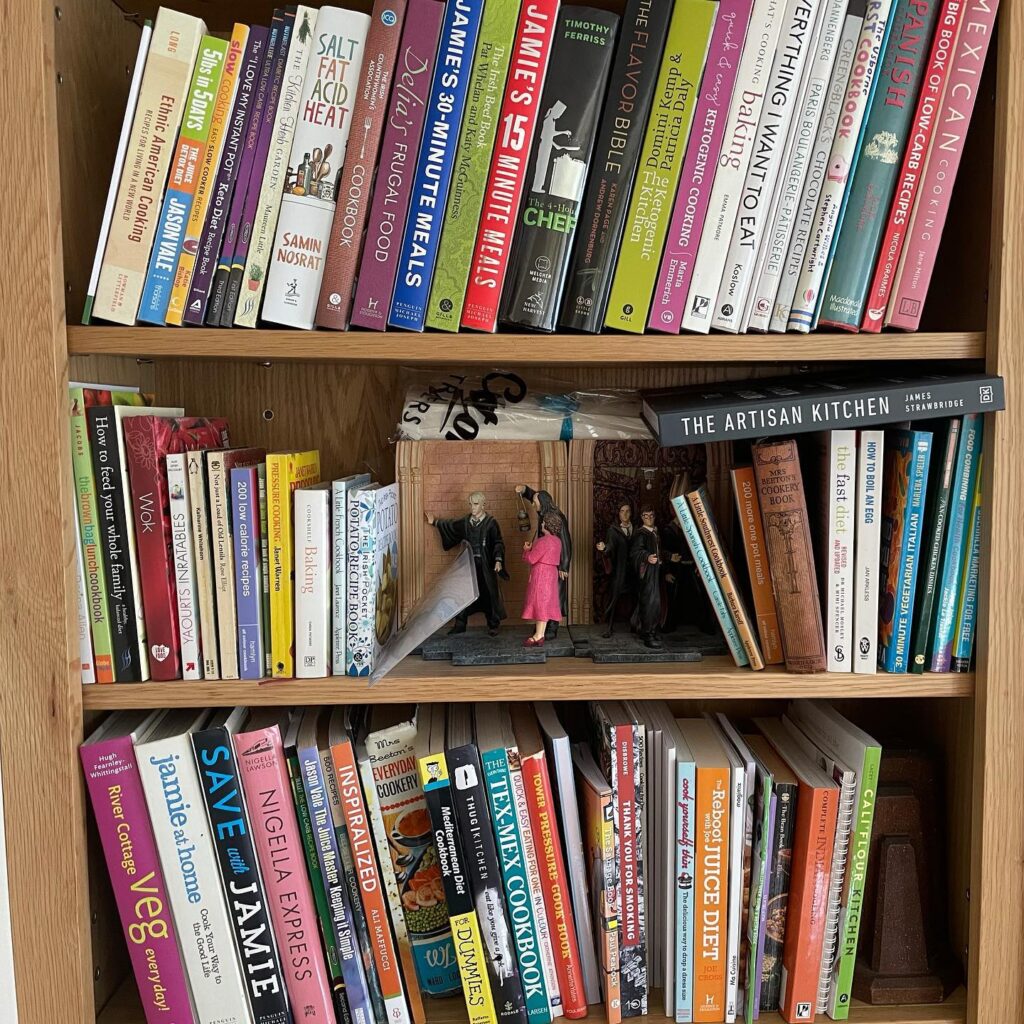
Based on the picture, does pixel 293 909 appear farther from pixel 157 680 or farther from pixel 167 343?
pixel 167 343

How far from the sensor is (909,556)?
891mm

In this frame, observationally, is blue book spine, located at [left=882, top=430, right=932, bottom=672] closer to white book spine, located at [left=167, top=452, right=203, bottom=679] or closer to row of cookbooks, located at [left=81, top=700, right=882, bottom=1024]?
row of cookbooks, located at [left=81, top=700, right=882, bottom=1024]

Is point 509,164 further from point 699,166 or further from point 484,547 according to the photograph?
point 484,547

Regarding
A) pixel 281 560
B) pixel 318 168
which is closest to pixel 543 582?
pixel 281 560

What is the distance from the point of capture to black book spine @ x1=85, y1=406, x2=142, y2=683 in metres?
0.85

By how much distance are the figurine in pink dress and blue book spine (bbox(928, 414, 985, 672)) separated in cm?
40

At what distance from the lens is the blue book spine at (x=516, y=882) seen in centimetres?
90

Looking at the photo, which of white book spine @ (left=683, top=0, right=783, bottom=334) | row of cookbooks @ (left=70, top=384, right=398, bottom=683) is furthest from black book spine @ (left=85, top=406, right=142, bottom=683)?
white book spine @ (left=683, top=0, right=783, bottom=334)

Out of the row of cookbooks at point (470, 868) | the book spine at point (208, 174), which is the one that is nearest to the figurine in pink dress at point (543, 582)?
the row of cookbooks at point (470, 868)

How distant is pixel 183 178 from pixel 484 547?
0.49m

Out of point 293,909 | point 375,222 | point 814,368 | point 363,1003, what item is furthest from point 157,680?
point 814,368

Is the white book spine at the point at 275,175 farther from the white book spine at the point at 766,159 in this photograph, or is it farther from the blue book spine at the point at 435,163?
the white book spine at the point at 766,159

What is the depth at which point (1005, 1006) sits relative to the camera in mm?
896

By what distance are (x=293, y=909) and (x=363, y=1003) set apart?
5.0 inches
